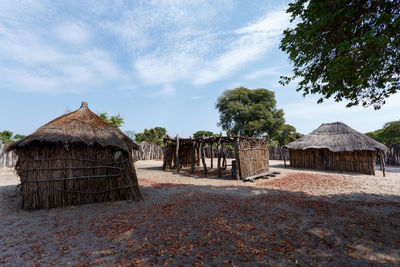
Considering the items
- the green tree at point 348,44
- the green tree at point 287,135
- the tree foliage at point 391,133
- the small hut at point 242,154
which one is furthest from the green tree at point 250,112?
the green tree at point 348,44

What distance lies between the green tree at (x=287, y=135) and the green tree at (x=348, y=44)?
31478mm

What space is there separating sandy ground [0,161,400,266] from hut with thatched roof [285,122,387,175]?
9118mm

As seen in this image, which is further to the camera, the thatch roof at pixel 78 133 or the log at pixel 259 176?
the log at pixel 259 176

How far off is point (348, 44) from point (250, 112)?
31181 millimetres

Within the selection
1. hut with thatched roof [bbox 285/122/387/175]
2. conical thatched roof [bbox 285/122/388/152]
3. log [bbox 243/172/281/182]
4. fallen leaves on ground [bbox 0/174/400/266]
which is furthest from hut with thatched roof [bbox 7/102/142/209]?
hut with thatched roof [bbox 285/122/387/175]

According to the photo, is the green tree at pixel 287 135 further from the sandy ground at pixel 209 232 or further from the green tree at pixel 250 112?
the sandy ground at pixel 209 232

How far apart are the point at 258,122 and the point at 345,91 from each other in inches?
1101

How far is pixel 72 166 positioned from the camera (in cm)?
721

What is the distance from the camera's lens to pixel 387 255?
3.64 meters

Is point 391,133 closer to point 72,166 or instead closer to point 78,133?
point 78,133

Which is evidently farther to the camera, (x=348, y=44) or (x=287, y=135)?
(x=287, y=135)

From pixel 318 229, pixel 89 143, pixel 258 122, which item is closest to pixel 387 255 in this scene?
pixel 318 229

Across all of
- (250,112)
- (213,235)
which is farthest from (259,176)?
(250,112)

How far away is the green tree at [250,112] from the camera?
114ft
